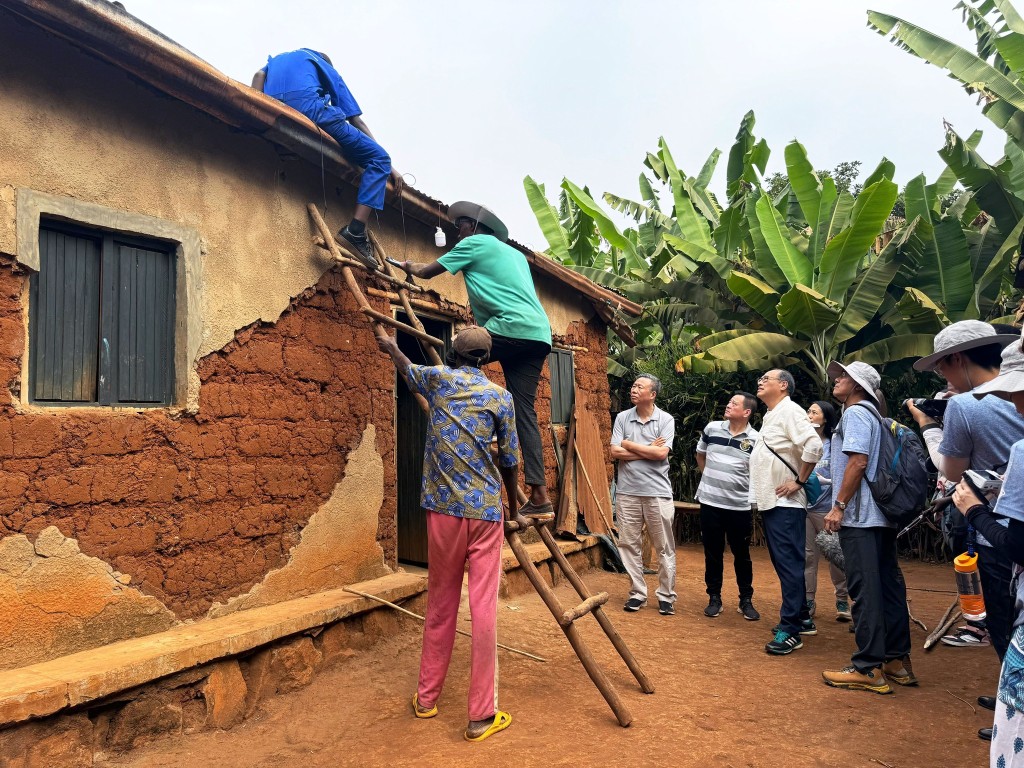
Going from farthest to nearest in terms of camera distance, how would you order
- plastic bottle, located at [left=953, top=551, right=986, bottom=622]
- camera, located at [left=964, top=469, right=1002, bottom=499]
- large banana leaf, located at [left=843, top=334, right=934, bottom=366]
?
large banana leaf, located at [left=843, top=334, right=934, bottom=366], plastic bottle, located at [left=953, top=551, right=986, bottom=622], camera, located at [left=964, top=469, right=1002, bottom=499]

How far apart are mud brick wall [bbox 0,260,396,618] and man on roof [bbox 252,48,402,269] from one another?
0.44 meters

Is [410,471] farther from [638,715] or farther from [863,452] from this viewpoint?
[863,452]

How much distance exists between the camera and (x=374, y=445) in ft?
15.3

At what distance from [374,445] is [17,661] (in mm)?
2230

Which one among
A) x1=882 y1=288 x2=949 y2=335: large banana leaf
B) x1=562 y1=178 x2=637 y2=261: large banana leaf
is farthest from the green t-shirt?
x1=562 y1=178 x2=637 y2=261: large banana leaf

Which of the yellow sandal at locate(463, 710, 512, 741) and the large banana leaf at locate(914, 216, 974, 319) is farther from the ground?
the large banana leaf at locate(914, 216, 974, 319)

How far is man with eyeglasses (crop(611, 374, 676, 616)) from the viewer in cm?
565

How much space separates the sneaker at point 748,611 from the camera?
5.50 m

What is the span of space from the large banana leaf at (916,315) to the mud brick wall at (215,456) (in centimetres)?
621

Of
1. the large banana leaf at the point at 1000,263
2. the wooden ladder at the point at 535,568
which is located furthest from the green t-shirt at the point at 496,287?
the large banana leaf at the point at 1000,263

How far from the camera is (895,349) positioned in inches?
334

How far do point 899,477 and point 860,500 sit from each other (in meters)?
0.23

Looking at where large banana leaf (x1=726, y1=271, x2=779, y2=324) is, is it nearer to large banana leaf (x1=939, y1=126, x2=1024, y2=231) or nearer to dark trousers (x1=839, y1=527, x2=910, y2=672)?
large banana leaf (x1=939, y1=126, x2=1024, y2=231)

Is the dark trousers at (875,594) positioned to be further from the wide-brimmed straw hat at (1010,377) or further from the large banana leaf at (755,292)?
the large banana leaf at (755,292)
